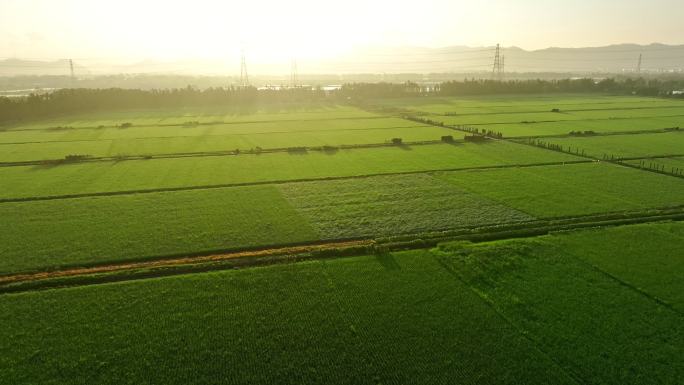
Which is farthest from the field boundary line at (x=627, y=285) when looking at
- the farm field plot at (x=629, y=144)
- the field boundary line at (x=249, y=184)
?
the farm field plot at (x=629, y=144)

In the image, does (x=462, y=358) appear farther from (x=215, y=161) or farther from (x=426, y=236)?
(x=215, y=161)

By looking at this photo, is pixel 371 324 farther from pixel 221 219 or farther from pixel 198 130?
pixel 198 130

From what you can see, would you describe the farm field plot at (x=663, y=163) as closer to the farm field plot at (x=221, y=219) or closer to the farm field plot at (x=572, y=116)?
the farm field plot at (x=221, y=219)

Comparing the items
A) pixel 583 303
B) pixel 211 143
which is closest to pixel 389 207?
pixel 583 303

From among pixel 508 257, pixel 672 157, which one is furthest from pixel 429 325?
pixel 672 157

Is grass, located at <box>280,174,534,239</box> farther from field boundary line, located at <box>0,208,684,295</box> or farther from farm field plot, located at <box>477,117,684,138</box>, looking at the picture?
farm field plot, located at <box>477,117,684,138</box>
